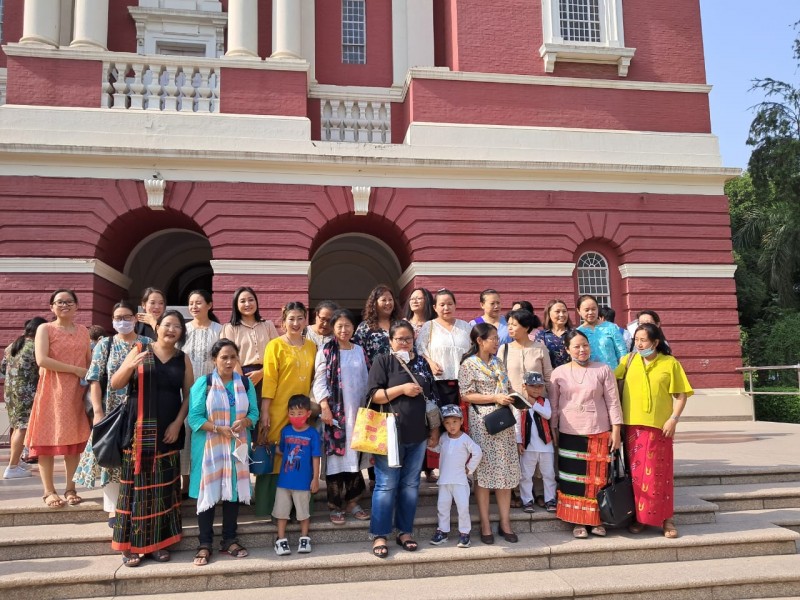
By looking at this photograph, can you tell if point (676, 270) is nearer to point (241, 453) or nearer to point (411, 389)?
point (411, 389)

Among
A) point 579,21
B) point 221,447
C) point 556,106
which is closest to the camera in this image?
point 221,447

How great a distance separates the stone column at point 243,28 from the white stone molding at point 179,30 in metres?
1.23

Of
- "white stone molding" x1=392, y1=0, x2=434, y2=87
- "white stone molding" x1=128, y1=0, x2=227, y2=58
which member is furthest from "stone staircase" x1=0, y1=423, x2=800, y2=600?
"white stone molding" x1=128, y1=0, x2=227, y2=58

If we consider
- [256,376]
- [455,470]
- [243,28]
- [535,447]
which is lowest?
[455,470]

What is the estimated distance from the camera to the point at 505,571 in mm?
4914

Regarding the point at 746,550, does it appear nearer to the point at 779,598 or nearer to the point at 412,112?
the point at 779,598

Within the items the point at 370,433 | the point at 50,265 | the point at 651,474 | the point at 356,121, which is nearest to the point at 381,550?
the point at 370,433

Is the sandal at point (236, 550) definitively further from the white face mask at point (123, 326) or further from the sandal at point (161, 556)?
the white face mask at point (123, 326)

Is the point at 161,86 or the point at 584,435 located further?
the point at 161,86

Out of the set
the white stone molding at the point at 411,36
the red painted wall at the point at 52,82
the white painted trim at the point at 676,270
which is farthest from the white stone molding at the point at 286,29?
the white painted trim at the point at 676,270

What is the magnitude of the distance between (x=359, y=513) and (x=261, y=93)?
9246 millimetres

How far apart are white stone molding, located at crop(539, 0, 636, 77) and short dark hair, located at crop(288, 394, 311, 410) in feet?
34.2

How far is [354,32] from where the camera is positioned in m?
13.9

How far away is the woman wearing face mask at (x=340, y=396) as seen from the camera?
5.27 meters
